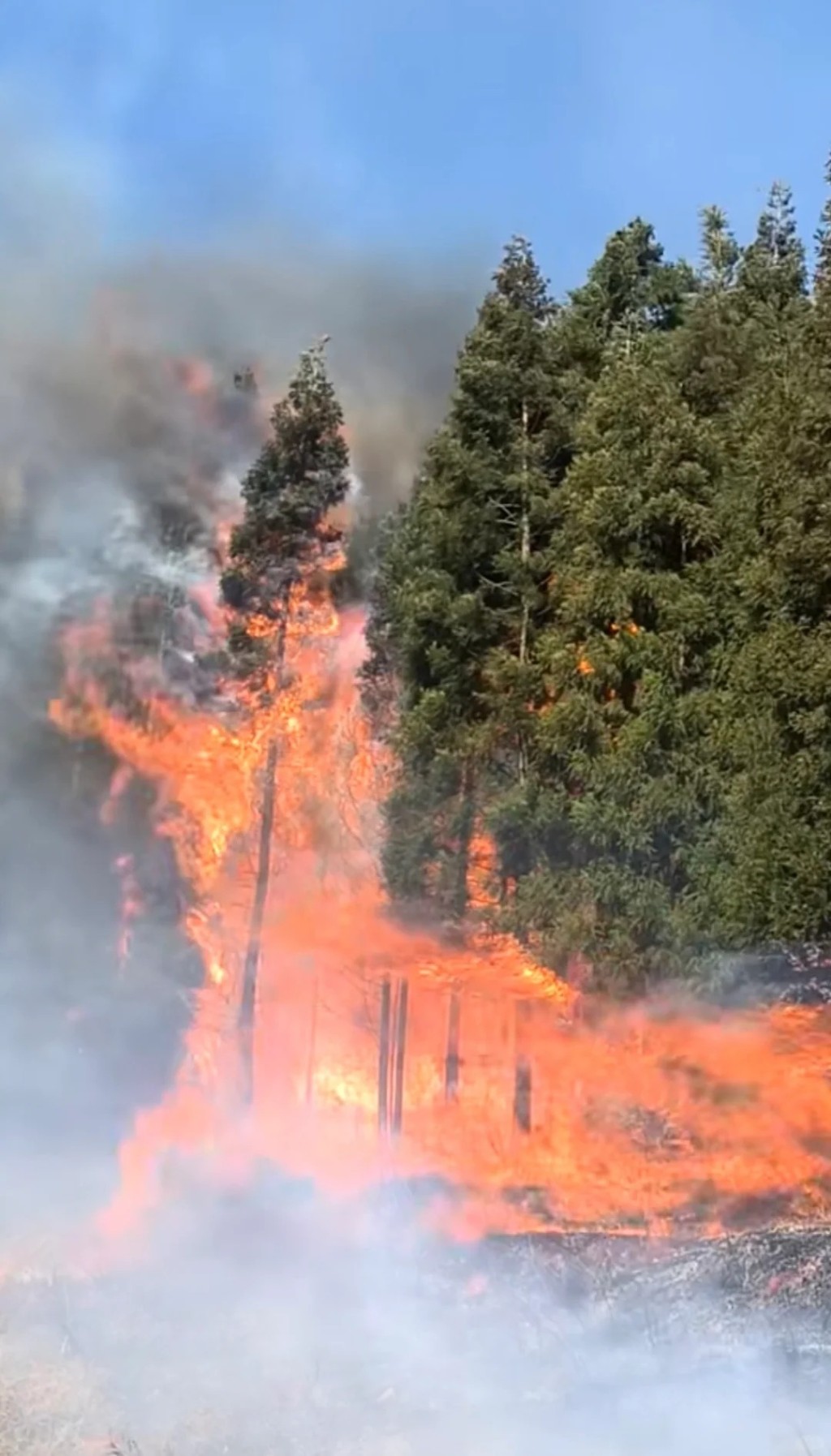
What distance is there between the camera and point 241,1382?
905 cm

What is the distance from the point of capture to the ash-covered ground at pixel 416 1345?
8.32 meters

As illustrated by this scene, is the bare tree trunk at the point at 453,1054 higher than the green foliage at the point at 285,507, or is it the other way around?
the green foliage at the point at 285,507

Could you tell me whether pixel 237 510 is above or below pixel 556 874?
above

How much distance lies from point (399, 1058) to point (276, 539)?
30.4 feet

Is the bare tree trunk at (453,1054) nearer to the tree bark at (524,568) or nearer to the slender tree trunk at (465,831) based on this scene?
the slender tree trunk at (465,831)

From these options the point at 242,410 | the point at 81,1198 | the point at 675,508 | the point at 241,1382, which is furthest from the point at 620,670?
Answer: the point at 241,1382

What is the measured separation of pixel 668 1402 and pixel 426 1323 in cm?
232

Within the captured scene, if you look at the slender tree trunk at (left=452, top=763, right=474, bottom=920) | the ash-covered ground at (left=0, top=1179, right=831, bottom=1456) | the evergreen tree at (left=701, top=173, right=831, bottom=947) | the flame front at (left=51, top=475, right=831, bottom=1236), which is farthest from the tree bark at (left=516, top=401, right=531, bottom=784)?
the ash-covered ground at (left=0, top=1179, right=831, bottom=1456)

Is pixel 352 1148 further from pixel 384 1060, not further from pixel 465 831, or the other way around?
pixel 465 831

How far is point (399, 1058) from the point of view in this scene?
19.7 meters

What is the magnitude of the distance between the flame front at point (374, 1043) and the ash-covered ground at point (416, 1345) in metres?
1.60

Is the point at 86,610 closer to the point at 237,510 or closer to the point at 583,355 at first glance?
the point at 237,510

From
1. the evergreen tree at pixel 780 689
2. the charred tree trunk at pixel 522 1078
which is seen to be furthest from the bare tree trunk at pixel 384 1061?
the evergreen tree at pixel 780 689

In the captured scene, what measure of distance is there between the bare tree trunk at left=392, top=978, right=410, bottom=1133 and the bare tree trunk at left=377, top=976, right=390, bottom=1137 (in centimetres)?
11
